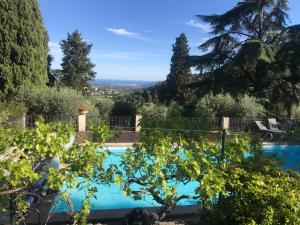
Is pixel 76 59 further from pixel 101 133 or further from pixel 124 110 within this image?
pixel 101 133

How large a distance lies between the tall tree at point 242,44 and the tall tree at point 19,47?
9.22m

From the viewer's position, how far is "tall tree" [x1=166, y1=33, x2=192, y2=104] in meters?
29.3

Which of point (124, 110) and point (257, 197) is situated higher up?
point (124, 110)

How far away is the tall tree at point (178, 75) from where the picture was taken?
96.2 feet

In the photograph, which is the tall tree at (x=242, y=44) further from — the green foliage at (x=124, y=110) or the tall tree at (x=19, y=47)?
the tall tree at (x=19, y=47)

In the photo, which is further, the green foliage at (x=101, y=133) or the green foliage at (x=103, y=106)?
the green foliage at (x=103, y=106)

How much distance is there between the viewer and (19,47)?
1930 centimetres

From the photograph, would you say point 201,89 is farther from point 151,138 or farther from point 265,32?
point 151,138

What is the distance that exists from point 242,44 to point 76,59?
829 inches

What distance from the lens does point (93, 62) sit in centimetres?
4031

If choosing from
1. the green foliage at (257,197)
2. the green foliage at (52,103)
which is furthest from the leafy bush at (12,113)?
the green foliage at (257,197)

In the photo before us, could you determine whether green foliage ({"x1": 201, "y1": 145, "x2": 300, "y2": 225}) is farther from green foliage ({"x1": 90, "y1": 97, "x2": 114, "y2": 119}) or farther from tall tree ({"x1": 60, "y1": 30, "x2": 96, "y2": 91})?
tall tree ({"x1": 60, "y1": 30, "x2": 96, "y2": 91})

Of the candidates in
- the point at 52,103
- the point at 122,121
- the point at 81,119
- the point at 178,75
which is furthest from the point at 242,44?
the point at 52,103

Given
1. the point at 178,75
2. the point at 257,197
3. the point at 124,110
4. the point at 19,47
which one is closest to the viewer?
the point at 257,197
